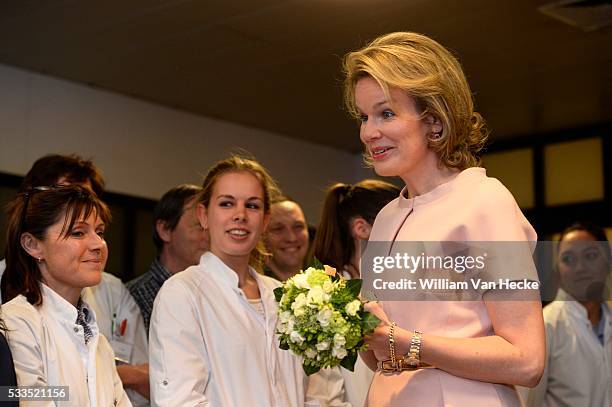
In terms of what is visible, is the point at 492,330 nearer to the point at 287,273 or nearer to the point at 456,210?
the point at 456,210

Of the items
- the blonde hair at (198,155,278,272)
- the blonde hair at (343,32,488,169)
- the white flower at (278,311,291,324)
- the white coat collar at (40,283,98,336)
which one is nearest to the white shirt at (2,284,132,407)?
the white coat collar at (40,283,98,336)

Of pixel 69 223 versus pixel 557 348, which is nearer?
pixel 69 223

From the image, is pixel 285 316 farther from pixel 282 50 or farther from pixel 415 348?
pixel 282 50

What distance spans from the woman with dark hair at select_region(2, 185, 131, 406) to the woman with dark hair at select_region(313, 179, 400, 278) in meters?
0.93

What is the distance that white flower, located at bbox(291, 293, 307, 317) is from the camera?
1885 millimetres

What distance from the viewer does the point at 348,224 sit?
367 cm

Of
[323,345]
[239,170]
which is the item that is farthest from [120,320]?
[323,345]

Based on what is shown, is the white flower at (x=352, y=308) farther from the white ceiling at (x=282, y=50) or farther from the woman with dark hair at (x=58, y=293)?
→ the white ceiling at (x=282, y=50)

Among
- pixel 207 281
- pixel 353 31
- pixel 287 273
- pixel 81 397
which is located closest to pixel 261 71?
pixel 353 31

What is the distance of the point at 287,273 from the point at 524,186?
3761 mm

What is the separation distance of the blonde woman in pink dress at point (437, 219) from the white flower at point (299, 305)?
0.46 feet

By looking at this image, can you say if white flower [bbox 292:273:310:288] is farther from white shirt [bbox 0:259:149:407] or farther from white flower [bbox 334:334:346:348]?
white shirt [bbox 0:259:149:407]

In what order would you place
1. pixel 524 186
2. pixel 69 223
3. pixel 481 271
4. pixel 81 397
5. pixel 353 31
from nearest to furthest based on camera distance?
1. pixel 481 271
2. pixel 81 397
3. pixel 69 223
4. pixel 353 31
5. pixel 524 186

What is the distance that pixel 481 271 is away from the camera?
70.2 inches
